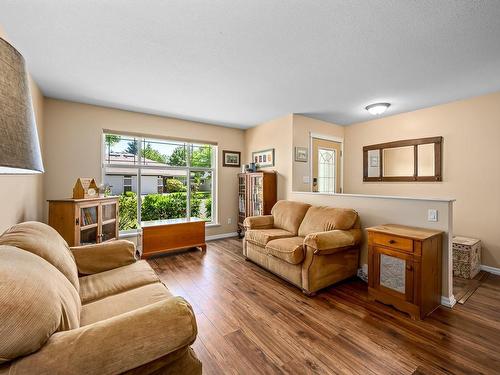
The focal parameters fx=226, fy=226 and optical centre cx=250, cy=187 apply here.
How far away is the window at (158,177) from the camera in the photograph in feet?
13.2

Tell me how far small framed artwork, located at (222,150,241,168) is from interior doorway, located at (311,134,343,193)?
1715 millimetres

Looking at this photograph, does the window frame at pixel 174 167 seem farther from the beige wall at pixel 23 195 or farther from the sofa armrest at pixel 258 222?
the sofa armrest at pixel 258 222

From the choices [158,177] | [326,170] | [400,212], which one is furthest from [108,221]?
[326,170]

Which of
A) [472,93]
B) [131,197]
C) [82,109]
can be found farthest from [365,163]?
[82,109]

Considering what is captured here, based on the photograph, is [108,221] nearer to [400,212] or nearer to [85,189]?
[85,189]

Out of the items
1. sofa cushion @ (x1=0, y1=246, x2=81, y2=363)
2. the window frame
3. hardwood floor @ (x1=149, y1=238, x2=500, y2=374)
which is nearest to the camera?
sofa cushion @ (x1=0, y1=246, x2=81, y2=363)

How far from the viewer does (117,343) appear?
864mm

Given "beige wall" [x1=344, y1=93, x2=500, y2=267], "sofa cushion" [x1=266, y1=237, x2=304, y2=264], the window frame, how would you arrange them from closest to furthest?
"sofa cushion" [x1=266, y1=237, x2=304, y2=264]
"beige wall" [x1=344, y1=93, x2=500, y2=267]
the window frame

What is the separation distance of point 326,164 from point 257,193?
1617 millimetres

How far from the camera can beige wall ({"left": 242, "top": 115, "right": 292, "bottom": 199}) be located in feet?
13.9

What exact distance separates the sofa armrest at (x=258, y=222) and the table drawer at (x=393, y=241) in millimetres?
1663

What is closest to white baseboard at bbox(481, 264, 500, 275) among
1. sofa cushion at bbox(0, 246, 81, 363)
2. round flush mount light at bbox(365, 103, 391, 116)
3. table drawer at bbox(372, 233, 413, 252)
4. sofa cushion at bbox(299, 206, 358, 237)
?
sofa cushion at bbox(299, 206, 358, 237)

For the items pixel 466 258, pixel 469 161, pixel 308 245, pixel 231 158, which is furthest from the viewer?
pixel 231 158

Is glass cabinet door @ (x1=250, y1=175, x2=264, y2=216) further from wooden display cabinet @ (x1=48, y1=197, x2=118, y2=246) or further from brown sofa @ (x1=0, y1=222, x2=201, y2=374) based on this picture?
brown sofa @ (x1=0, y1=222, x2=201, y2=374)
